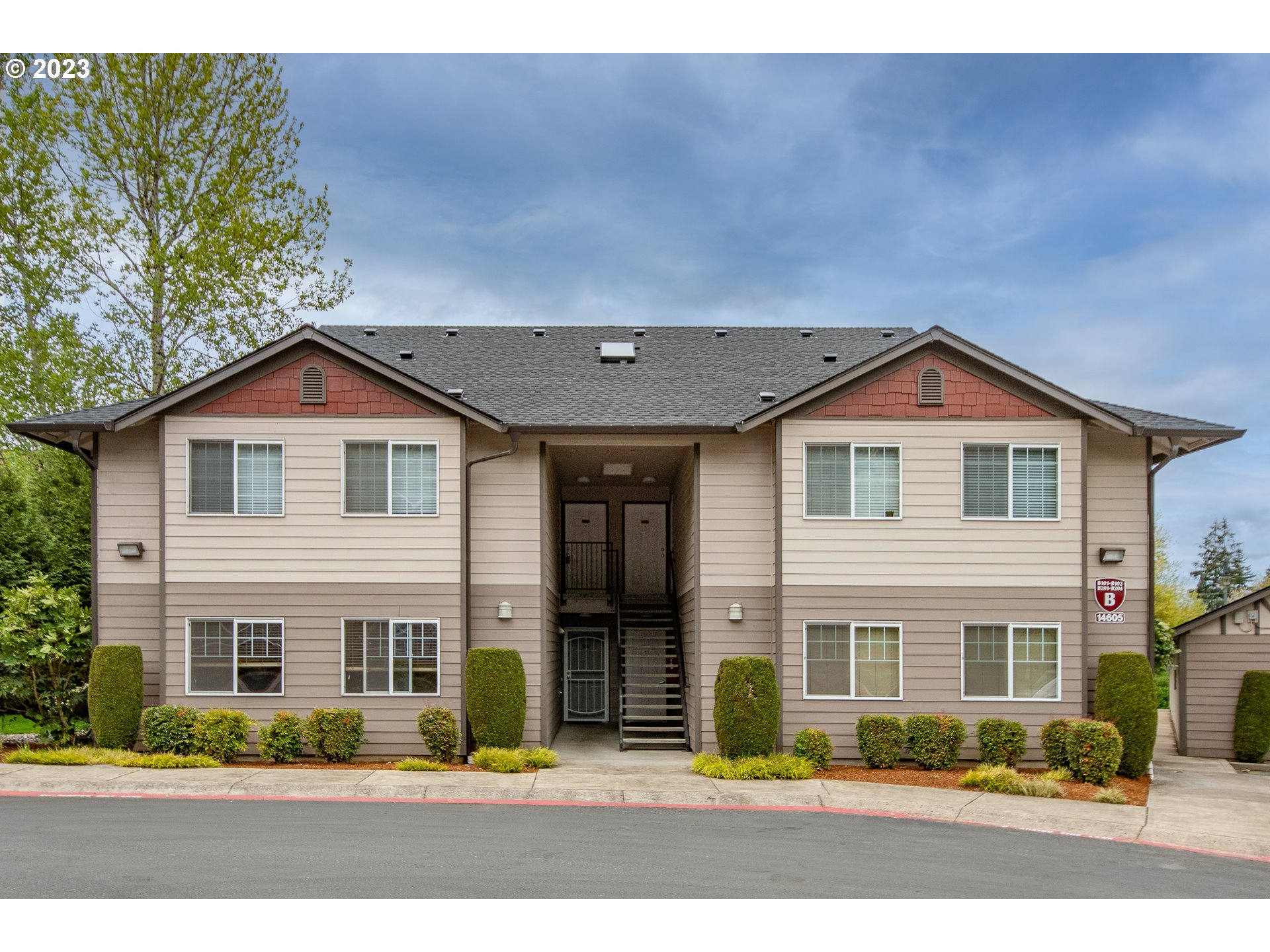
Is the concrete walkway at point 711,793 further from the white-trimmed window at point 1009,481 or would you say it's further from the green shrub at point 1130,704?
the white-trimmed window at point 1009,481

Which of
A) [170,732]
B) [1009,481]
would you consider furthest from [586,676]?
[1009,481]

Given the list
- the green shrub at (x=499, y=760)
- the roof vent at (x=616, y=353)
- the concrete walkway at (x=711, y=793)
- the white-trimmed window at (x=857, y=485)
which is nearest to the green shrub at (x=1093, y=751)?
the concrete walkway at (x=711, y=793)

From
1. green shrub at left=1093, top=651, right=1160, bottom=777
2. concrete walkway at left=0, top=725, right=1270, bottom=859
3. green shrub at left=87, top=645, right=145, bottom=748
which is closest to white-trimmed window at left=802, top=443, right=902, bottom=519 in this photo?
green shrub at left=1093, top=651, right=1160, bottom=777

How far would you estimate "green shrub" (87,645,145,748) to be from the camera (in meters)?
14.4

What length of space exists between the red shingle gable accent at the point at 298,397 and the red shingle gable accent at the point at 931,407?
6495mm

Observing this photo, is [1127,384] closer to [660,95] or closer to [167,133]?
[660,95]

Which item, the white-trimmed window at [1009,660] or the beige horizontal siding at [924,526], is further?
the beige horizontal siding at [924,526]

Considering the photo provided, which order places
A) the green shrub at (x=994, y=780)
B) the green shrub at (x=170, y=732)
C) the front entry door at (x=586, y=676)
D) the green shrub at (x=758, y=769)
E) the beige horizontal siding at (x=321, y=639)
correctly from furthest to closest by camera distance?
the front entry door at (x=586, y=676), the beige horizontal siding at (x=321, y=639), the green shrub at (x=170, y=732), the green shrub at (x=758, y=769), the green shrub at (x=994, y=780)

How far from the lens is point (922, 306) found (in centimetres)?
2378

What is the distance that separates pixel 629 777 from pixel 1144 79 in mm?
14758

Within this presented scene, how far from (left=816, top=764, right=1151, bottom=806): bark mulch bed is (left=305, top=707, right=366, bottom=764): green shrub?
6585 mm

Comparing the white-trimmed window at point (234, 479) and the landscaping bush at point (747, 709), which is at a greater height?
the white-trimmed window at point (234, 479)

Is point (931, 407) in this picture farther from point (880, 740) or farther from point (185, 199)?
point (185, 199)

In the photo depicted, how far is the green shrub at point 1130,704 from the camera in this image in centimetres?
1416
